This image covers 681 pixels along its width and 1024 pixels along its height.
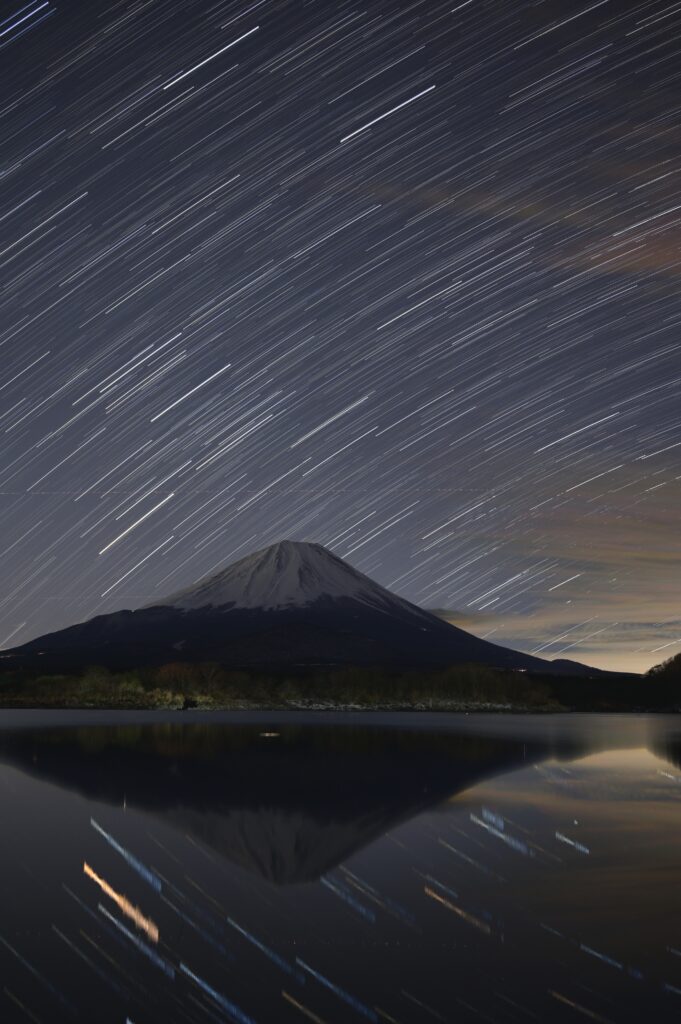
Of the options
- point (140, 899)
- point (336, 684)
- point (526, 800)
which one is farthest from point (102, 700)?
point (140, 899)

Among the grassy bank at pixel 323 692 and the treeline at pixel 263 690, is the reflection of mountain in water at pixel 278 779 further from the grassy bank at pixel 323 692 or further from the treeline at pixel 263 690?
the grassy bank at pixel 323 692

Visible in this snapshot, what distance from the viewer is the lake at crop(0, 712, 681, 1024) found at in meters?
9.49

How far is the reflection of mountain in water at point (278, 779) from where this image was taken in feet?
60.6

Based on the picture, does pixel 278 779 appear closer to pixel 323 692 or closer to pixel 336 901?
pixel 336 901

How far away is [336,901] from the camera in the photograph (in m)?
13.5

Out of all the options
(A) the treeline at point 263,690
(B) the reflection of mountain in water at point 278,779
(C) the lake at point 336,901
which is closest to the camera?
(C) the lake at point 336,901

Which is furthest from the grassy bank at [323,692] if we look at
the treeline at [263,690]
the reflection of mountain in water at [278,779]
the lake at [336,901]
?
the lake at [336,901]

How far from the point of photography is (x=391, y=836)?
19094 mm

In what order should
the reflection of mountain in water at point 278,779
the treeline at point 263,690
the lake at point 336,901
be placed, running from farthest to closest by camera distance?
the treeline at point 263,690
the reflection of mountain in water at point 278,779
the lake at point 336,901

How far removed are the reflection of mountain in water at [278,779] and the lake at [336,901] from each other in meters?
0.13

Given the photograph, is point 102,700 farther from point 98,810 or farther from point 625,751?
point 98,810

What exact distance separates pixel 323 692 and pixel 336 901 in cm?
15775

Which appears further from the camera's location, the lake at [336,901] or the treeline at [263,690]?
the treeline at [263,690]

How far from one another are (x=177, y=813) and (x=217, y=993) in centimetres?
1260
